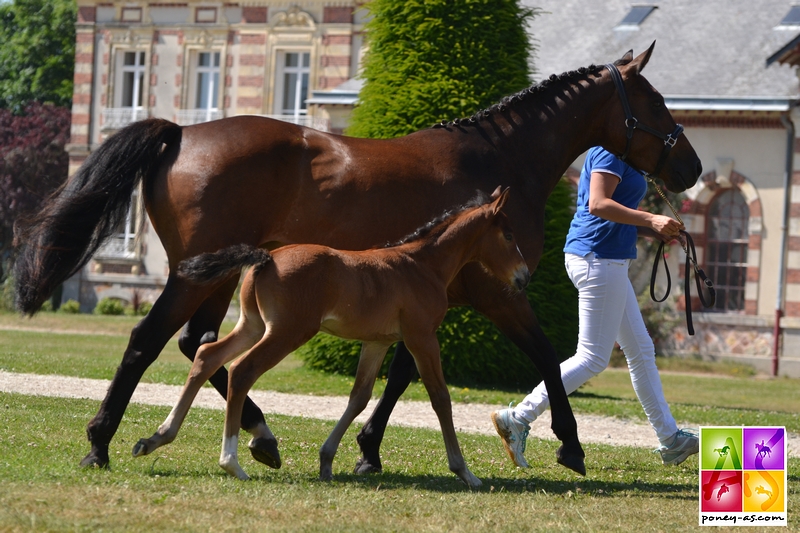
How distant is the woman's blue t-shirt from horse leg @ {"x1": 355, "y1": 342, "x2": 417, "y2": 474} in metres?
1.32

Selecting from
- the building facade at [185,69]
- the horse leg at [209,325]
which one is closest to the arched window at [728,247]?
the building facade at [185,69]

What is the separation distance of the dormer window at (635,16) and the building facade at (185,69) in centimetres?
668

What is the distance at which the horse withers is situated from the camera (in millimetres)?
5129

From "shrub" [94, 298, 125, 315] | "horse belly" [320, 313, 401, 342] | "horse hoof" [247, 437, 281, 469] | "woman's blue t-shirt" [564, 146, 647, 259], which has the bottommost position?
"shrub" [94, 298, 125, 315]

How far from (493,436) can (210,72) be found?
2153cm

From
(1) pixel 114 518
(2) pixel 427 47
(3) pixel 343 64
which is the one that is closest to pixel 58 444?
(1) pixel 114 518

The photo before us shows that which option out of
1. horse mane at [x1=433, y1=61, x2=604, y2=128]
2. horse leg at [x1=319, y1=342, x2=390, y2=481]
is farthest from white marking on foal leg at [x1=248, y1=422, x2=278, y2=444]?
horse mane at [x1=433, y1=61, x2=604, y2=128]

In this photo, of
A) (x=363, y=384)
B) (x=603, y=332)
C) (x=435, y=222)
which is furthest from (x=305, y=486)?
(x=603, y=332)

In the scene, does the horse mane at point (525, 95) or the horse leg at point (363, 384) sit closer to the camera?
the horse leg at point (363, 384)

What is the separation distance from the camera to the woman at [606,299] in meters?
6.36

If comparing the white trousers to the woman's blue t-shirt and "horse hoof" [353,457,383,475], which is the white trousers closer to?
the woman's blue t-shirt

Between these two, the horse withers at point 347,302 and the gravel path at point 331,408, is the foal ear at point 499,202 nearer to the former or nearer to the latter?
the horse withers at point 347,302

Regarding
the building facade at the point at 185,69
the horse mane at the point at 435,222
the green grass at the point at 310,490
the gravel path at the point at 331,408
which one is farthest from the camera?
the building facade at the point at 185,69

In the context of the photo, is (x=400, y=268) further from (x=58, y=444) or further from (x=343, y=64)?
(x=343, y=64)
